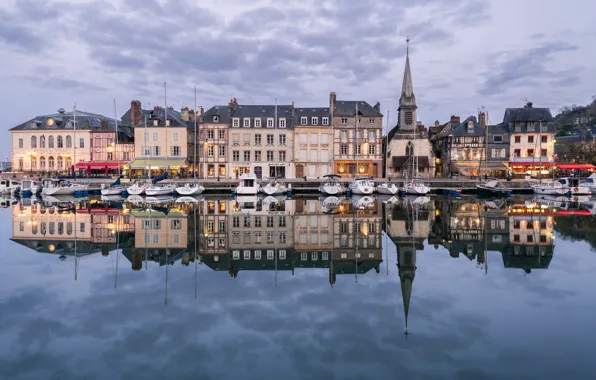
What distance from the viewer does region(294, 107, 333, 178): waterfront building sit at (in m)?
53.2

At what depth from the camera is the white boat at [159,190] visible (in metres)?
41.9

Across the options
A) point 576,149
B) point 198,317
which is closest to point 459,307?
point 198,317

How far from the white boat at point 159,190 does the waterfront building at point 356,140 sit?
19.7m

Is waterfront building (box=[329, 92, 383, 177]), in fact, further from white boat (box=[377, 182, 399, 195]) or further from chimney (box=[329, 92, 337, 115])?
white boat (box=[377, 182, 399, 195])

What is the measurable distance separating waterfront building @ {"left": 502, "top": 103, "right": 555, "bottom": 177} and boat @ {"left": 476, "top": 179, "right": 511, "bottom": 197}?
34.2 feet

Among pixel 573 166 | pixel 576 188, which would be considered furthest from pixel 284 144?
pixel 573 166

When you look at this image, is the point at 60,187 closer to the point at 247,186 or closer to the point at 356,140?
the point at 247,186

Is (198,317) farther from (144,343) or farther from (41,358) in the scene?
(41,358)

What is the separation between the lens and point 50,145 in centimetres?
5412

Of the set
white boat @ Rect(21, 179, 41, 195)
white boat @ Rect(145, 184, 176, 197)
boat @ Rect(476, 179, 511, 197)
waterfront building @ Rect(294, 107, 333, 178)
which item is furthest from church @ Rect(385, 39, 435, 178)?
white boat @ Rect(21, 179, 41, 195)

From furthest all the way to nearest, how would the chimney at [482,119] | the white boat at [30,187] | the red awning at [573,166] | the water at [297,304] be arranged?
1. the chimney at [482,119]
2. the red awning at [573,166]
3. the white boat at [30,187]
4. the water at [297,304]

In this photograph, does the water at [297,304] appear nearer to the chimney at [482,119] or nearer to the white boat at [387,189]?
the white boat at [387,189]

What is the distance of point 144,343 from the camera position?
7883mm

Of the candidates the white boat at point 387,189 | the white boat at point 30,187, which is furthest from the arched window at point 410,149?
the white boat at point 30,187
